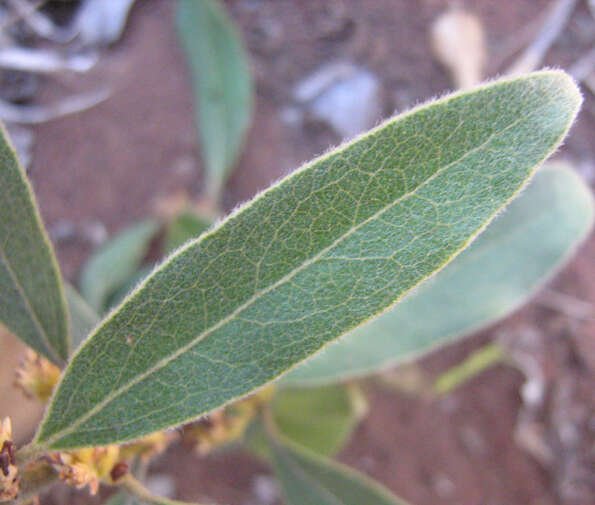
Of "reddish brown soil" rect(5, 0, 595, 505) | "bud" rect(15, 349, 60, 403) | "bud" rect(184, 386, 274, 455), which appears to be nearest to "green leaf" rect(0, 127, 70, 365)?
"bud" rect(15, 349, 60, 403)

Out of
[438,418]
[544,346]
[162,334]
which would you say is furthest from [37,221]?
[544,346]

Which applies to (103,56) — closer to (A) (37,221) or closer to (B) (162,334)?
(A) (37,221)

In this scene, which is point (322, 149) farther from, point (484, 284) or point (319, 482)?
point (319, 482)

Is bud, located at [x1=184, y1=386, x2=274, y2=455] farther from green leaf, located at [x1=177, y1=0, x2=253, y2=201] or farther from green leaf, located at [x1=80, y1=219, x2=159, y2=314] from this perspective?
green leaf, located at [x1=177, y1=0, x2=253, y2=201]

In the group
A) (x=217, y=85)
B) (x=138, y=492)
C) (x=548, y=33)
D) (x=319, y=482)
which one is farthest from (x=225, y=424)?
(x=548, y=33)

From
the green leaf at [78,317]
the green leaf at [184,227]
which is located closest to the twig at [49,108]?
the green leaf at [184,227]

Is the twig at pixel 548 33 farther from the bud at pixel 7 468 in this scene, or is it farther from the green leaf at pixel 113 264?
the bud at pixel 7 468
